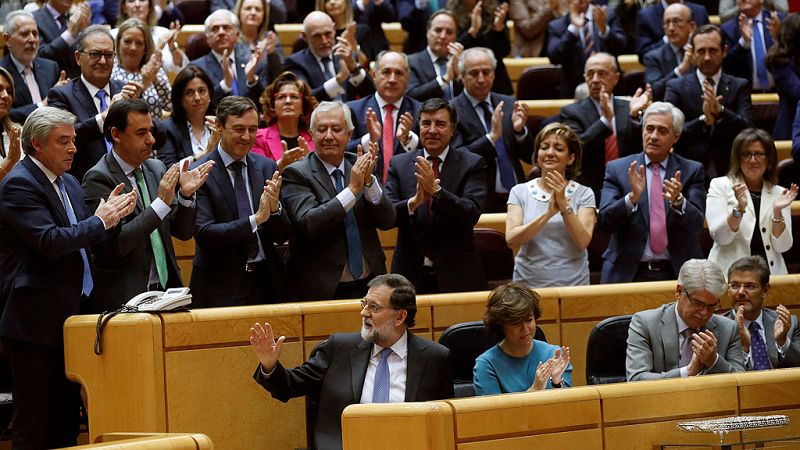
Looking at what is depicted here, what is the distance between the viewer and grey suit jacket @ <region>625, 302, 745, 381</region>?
403cm

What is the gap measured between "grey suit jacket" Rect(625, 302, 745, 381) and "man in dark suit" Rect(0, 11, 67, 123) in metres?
2.69

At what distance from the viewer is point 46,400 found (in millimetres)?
3877

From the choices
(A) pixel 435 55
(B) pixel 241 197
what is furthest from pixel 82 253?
(A) pixel 435 55

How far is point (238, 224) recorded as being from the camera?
4.27 m

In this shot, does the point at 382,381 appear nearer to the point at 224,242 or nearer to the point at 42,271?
the point at 224,242

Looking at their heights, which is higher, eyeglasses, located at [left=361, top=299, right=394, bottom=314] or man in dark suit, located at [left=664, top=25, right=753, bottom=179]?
man in dark suit, located at [left=664, top=25, right=753, bottom=179]

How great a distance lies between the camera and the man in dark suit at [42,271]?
3818 millimetres

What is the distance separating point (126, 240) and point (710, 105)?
10.0 ft

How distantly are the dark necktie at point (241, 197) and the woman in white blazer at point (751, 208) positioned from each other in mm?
1813

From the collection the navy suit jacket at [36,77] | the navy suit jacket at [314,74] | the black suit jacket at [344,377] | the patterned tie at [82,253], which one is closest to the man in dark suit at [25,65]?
the navy suit jacket at [36,77]

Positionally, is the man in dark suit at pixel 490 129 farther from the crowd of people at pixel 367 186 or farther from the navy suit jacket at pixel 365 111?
the navy suit jacket at pixel 365 111

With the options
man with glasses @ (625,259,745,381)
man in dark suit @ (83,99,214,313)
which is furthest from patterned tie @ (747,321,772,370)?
man in dark suit @ (83,99,214,313)

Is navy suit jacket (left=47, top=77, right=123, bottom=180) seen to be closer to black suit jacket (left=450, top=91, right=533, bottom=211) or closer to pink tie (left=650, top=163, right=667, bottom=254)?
black suit jacket (left=450, top=91, right=533, bottom=211)

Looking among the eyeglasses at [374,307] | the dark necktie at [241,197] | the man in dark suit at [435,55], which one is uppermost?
the man in dark suit at [435,55]
